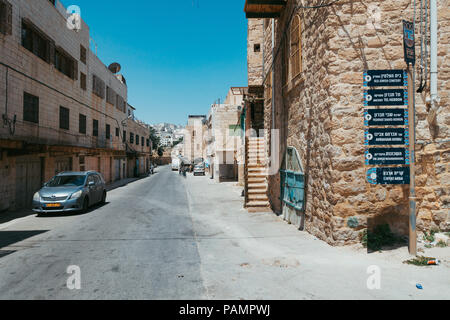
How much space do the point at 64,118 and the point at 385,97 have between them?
1872 centimetres

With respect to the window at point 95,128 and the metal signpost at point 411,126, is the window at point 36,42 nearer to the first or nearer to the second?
the window at point 95,128

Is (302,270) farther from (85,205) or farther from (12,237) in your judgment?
(85,205)

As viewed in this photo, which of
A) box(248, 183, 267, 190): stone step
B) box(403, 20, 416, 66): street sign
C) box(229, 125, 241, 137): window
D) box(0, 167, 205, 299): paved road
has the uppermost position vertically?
box(229, 125, 241, 137): window

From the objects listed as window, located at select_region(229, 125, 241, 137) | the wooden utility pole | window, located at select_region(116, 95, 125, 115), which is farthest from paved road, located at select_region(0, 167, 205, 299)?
window, located at select_region(116, 95, 125, 115)

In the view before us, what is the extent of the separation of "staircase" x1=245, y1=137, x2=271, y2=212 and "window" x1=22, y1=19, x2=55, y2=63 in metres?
12.5

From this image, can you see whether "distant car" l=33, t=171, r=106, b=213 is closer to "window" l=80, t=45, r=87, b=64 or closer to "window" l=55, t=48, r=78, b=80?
"window" l=55, t=48, r=78, b=80

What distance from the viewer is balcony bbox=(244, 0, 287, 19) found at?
31.9 feet

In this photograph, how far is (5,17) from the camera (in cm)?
1220

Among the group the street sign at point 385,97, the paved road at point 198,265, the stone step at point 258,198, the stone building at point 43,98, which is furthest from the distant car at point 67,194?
the street sign at point 385,97

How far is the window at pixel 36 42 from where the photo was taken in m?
13.9

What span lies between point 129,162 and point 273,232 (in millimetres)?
34295

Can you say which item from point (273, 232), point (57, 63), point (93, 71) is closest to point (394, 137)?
point (273, 232)

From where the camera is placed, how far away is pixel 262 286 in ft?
14.2

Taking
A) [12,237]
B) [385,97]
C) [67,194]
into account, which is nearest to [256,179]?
[385,97]
